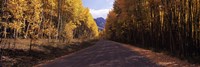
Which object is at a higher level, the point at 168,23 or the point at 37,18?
the point at 37,18

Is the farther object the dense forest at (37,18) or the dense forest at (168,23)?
the dense forest at (168,23)

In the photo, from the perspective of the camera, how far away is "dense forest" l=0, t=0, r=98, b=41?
1092 inches

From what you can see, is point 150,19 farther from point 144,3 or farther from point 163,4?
point 163,4

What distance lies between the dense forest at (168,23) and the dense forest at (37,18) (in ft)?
30.6

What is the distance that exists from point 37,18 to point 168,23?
13.2 m

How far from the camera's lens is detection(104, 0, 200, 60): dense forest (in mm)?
29209

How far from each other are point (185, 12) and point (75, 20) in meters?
36.2

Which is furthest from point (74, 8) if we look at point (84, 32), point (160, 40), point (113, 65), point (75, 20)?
point (84, 32)

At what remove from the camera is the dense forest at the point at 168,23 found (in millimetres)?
29209

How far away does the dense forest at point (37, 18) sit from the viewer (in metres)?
27.7

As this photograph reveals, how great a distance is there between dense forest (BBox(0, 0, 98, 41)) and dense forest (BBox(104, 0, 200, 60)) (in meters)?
9.33

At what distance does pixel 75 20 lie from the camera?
2537 inches

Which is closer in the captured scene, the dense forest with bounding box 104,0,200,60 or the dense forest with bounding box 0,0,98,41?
the dense forest with bounding box 0,0,98,41

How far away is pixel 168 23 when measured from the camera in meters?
34.8
